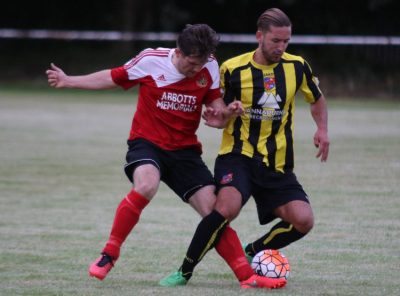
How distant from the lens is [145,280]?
612cm

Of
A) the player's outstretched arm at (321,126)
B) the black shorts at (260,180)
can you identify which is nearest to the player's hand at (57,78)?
the black shorts at (260,180)

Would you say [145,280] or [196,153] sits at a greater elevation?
[196,153]

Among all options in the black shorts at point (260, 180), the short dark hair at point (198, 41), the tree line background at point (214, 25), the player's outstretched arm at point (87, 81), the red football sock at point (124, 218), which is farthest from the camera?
the tree line background at point (214, 25)

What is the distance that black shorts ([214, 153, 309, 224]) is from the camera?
595 centimetres

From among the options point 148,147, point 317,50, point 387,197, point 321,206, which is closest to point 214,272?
point 148,147

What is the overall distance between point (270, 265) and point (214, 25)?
24943 millimetres

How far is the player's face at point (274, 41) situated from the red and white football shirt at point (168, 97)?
342mm

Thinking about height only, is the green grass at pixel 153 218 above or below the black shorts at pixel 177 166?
below

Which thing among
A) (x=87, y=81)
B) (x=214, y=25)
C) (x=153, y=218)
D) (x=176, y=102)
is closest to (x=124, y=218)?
(x=176, y=102)

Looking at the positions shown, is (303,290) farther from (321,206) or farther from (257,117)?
(321,206)

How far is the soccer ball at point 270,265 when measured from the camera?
19.4 feet

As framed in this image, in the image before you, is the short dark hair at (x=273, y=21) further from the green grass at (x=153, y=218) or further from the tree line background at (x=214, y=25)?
the tree line background at (x=214, y=25)

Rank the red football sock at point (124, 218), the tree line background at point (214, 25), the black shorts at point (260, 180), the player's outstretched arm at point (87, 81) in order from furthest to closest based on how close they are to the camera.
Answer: the tree line background at point (214, 25) < the player's outstretched arm at point (87, 81) < the black shorts at point (260, 180) < the red football sock at point (124, 218)

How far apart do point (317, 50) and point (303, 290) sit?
22.0 meters
